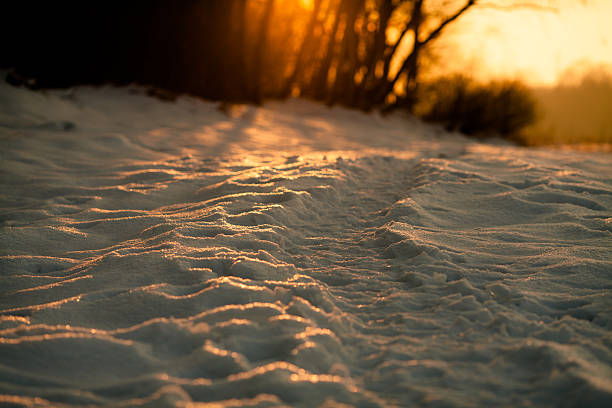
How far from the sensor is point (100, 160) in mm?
3699

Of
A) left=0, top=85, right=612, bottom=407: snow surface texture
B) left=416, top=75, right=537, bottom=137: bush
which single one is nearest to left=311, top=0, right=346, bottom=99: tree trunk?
left=416, top=75, right=537, bottom=137: bush

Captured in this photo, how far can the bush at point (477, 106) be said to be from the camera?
1146 centimetres

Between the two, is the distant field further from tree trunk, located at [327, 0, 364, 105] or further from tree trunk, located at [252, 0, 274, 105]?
tree trunk, located at [252, 0, 274, 105]

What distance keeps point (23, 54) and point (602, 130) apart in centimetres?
1510

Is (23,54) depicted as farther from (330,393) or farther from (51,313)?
(330,393)

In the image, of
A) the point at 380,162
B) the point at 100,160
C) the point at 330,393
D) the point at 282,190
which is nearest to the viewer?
the point at 330,393

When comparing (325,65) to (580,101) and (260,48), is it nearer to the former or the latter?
(260,48)

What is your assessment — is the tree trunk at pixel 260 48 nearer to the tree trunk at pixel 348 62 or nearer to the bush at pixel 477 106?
the tree trunk at pixel 348 62

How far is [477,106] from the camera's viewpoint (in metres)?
11.4

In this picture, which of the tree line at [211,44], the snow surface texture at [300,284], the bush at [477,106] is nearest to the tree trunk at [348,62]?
the tree line at [211,44]

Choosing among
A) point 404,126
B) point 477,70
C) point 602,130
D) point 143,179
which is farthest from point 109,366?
point 602,130

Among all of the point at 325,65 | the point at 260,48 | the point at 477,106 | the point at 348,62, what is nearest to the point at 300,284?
the point at 260,48

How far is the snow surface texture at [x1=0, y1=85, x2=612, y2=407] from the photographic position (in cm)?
131

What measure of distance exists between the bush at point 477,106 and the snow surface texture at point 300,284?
27.0ft
